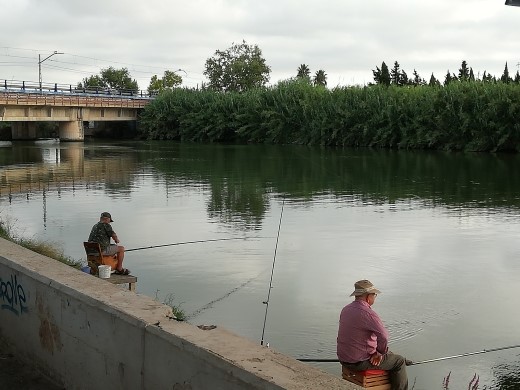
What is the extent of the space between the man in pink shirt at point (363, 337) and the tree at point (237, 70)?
102830mm

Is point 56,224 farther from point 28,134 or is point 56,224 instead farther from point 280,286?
point 28,134

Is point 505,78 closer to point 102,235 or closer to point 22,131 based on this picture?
point 22,131

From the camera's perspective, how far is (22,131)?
272ft

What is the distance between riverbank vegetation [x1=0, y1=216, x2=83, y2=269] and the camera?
1209cm

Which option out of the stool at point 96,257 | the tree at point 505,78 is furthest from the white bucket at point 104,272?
the tree at point 505,78

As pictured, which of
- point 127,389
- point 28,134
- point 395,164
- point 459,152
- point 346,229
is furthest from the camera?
point 28,134

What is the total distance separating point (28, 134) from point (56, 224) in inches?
2727

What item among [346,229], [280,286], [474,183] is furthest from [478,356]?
[474,183]

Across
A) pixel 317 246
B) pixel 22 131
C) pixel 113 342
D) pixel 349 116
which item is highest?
pixel 349 116

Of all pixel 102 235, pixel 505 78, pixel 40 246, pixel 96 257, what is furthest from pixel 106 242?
pixel 505 78

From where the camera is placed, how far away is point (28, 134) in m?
83.8

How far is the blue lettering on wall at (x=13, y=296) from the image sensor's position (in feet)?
20.9

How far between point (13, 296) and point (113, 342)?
1.72 metres

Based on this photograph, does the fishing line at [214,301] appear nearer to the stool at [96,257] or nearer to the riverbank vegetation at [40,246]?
the stool at [96,257]
